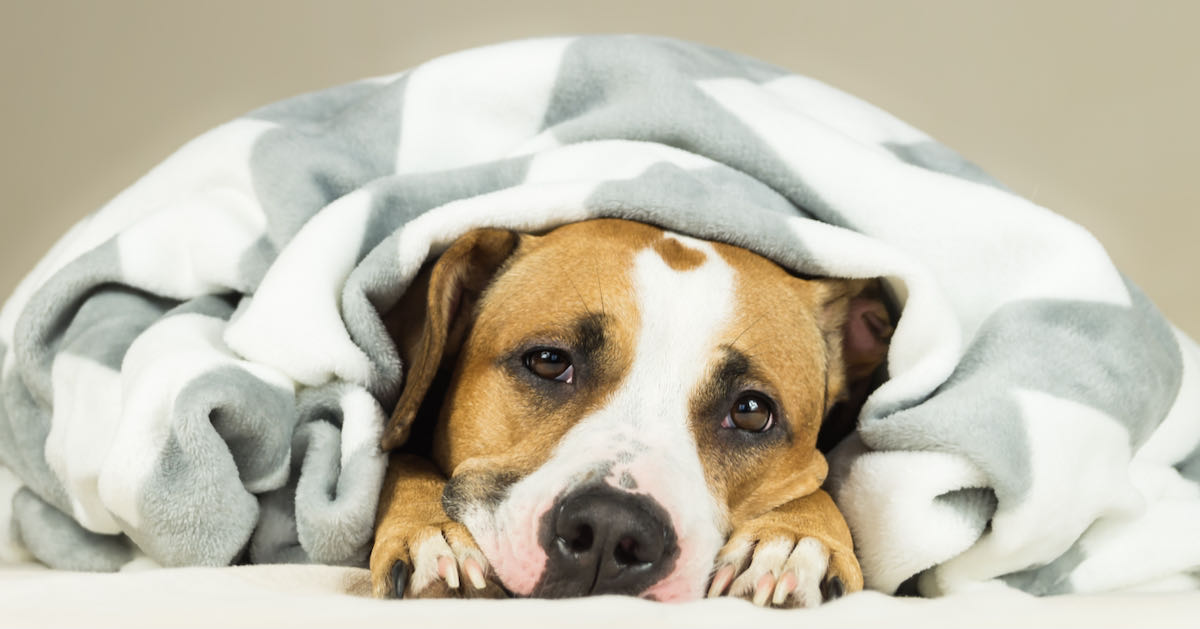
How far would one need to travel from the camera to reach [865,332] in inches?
75.7

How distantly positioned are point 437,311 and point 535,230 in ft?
0.91

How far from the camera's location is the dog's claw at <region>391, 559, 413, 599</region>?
1.31 metres

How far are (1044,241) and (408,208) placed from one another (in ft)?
3.42

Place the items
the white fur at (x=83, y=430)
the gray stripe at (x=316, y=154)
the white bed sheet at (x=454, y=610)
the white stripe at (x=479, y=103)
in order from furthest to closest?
the white stripe at (x=479, y=103) → the gray stripe at (x=316, y=154) → the white fur at (x=83, y=430) → the white bed sheet at (x=454, y=610)

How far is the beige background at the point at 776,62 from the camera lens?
3291mm

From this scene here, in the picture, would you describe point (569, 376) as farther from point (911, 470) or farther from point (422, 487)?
point (911, 470)

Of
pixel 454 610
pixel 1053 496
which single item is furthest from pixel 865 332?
pixel 454 610

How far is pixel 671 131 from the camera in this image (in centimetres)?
194

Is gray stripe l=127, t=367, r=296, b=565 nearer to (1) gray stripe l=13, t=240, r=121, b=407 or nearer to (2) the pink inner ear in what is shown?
(1) gray stripe l=13, t=240, r=121, b=407

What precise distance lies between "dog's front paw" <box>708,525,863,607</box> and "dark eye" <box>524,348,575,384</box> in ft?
1.12

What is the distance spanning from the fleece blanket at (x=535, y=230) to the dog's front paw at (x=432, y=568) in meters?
0.14

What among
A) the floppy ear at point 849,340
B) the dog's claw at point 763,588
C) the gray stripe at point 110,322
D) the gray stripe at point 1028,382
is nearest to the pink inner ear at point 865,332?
the floppy ear at point 849,340

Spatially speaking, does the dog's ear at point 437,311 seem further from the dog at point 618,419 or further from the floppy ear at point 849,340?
the floppy ear at point 849,340

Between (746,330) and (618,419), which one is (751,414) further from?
(618,419)
